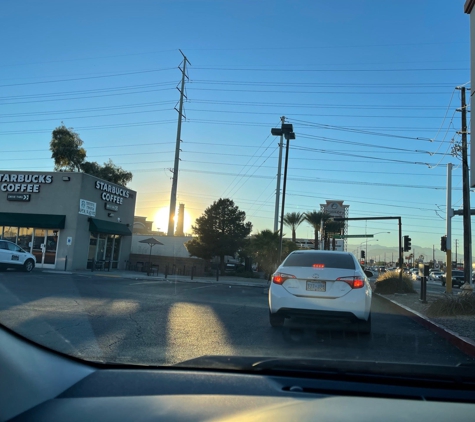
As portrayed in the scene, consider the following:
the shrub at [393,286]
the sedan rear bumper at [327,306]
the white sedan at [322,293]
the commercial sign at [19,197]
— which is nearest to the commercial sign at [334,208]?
the shrub at [393,286]

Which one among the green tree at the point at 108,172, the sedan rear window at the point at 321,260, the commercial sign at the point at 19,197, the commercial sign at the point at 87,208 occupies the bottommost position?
the sedan rear window at the point at 321,260

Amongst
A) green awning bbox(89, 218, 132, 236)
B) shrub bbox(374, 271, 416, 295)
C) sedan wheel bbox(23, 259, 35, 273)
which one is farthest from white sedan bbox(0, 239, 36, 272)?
shrub bbox(374, 271, 416, 295)

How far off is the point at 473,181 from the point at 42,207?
23.5 meters

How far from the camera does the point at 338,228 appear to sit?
5156cm

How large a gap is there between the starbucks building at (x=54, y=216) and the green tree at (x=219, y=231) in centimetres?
788

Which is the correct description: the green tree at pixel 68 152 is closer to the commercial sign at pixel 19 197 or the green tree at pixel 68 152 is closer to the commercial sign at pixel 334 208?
the commercial sign at pixel 19 197

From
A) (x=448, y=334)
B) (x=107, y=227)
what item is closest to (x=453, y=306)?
(x=448, y=334)

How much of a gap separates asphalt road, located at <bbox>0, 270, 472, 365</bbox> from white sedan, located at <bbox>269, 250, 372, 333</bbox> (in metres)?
0.43

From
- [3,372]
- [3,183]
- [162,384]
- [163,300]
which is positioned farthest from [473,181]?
[3,183]

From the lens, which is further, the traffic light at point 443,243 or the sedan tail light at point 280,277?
the traffic light at point 443,243

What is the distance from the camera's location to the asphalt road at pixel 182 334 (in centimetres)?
595

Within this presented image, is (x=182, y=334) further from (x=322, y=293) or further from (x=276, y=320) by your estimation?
(x=322, y=293)

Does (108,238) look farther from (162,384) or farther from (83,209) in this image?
(162,384)

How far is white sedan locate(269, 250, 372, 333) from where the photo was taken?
23.7ft
